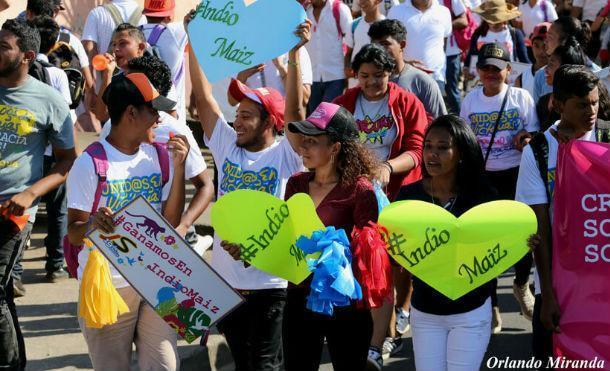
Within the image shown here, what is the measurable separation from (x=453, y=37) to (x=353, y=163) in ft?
25.7

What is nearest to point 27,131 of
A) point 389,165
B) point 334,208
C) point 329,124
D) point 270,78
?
point 329,124

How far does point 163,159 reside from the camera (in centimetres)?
514

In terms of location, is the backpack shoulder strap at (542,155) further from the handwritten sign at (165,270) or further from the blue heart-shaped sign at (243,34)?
the handwritten sign at (165,270)

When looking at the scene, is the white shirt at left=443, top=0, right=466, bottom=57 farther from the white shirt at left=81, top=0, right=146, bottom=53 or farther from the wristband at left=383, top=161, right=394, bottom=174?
the wristband at left=383, top=161, right=394, bottom=174

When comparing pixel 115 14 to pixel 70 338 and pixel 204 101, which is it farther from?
pixel 204 101

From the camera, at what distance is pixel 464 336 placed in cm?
486

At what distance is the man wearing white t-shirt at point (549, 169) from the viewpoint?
490 centimetres

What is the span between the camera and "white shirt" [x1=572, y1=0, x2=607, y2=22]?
13812mm

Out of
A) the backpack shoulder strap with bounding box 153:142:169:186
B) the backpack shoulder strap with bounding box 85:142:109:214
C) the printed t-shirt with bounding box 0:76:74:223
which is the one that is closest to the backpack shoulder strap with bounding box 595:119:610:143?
the backpack shoulder strap with bounding box 153:142:169:186

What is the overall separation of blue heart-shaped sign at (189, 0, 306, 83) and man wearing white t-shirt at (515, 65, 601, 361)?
1357mm

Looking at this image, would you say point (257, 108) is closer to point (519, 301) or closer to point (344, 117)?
point (344, 117)

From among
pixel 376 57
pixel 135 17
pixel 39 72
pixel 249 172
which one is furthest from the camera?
pixel 135 17

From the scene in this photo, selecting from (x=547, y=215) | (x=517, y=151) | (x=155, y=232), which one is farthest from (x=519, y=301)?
(x=155, y=232)

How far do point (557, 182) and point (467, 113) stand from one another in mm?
2809
